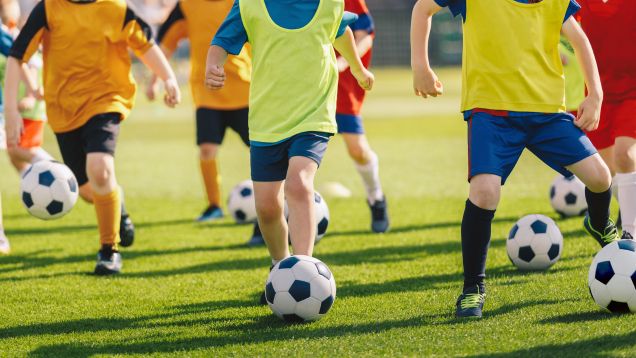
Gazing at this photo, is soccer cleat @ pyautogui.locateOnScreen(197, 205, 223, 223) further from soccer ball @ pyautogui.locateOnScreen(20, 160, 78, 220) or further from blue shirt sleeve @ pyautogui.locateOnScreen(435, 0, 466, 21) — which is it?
blue shirt sleeve @ pyautogui.locateOnScreen(435, 0, 466, 21)

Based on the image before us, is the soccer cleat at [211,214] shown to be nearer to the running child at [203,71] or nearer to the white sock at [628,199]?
the running child at [203,71]

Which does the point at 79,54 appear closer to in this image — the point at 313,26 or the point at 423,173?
the point at 313,26

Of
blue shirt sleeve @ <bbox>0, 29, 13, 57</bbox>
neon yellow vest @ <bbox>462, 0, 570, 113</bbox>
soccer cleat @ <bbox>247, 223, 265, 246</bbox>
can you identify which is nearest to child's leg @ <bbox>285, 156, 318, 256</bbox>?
neon yellow vest @ <bbox>462, 0, 570, 113</bbox>

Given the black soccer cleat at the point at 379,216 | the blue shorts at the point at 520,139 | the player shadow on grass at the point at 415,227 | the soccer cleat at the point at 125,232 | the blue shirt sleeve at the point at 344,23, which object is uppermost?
the blue shirt sleeve at the point at 344,23

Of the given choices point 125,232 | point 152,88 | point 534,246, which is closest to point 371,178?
point 152,88

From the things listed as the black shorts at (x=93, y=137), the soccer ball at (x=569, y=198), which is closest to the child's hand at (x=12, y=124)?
the black shorts at (x=93, y=137)

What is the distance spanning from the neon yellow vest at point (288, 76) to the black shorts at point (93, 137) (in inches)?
70.7

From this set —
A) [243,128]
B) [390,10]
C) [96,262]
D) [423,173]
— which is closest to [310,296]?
[96,262]

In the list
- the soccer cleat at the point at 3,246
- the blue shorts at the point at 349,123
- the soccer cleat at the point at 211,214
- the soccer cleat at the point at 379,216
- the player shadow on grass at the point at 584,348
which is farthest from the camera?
the soccer cleat at the point at 211,214

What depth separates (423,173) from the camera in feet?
41.5

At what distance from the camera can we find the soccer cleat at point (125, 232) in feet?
25.3

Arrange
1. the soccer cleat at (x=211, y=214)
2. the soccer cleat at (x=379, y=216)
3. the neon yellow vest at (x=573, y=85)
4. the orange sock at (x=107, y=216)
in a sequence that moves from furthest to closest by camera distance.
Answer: the soccer cleat at (x=211, y=214), the neon yellow vest at (x=573, y=85), the soccer cleat at (x=379, y=216), the orange sock at (x=107, y=216)

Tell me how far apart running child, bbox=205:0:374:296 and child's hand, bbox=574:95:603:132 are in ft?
4.39

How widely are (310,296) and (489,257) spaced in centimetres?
235
